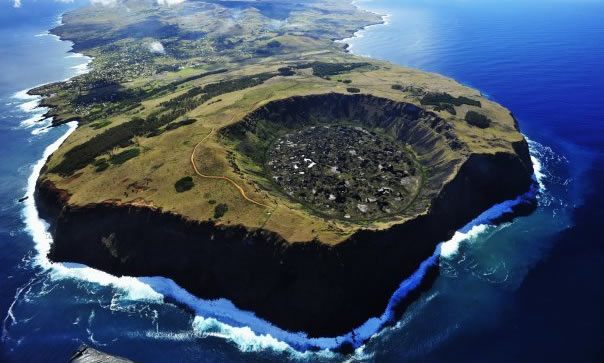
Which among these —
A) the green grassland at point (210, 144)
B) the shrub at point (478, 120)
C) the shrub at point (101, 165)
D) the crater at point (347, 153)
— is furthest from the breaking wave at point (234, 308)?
the shrub at point (478, 120)

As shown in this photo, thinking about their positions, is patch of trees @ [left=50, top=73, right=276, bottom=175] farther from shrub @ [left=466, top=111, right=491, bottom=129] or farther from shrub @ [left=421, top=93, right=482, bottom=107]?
shrub @ [left=466, top=111, right=491, bottom=129]

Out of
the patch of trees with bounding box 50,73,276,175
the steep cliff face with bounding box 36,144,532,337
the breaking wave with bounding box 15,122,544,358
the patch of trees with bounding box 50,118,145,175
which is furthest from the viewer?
the patch of trees with bounding box 50,73,276,175

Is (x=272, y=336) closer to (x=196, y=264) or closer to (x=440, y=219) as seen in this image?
(x=196, y=264)

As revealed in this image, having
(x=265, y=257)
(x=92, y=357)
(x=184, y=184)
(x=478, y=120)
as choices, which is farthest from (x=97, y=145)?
(x=478, y=120)

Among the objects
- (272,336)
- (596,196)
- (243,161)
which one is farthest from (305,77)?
(272,336)

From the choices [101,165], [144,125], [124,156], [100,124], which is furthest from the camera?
[100,124]

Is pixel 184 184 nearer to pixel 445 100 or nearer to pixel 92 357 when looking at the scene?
pixel 92 357

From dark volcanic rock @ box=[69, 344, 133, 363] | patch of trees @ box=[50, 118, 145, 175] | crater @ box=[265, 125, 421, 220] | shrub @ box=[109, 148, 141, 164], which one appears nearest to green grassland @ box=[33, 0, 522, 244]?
shrub @ box=[109, 148, 141, 164]
